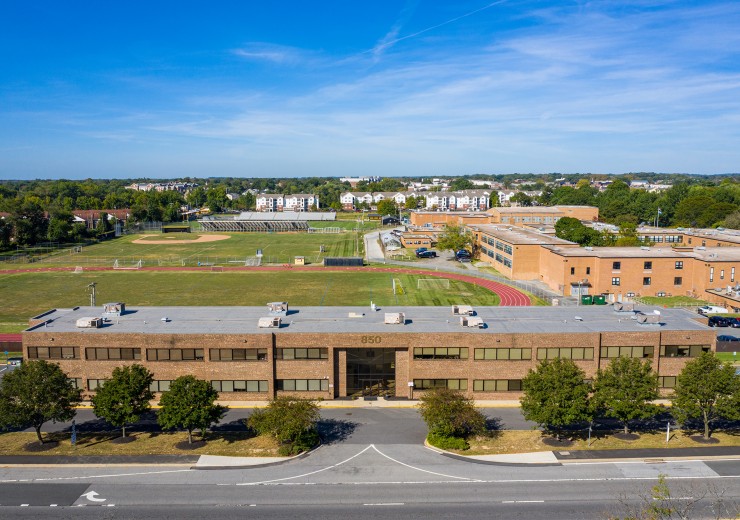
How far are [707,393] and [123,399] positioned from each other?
38917 millimetres

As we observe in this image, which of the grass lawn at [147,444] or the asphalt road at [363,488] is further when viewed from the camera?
the grass lawn at [147,444]

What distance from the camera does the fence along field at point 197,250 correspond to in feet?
394

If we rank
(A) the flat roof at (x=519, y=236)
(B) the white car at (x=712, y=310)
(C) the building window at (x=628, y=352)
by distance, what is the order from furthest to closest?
1. (A) the flat roof at (x=519, y=236)
2. (B) the white car at (x=712, y=310)
3. (C) the building window at (x=628, y=352)

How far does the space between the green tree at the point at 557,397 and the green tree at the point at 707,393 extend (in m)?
6.38

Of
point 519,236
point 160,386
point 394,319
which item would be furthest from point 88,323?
point 519,236

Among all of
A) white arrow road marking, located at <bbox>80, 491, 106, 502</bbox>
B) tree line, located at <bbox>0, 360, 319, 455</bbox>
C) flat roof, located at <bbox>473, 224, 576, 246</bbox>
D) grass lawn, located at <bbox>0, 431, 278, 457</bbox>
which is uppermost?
flat roof, located at <bbox>473, 224, 576, 246</bbox>

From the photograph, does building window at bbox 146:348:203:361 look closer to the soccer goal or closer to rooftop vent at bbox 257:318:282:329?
rooftop vent at bbox 257:318:282:329

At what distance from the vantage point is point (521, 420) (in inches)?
1655

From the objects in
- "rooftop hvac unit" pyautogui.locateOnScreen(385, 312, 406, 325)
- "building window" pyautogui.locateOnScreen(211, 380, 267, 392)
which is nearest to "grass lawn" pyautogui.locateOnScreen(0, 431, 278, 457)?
"building window" pyautogui.locateOnScreen(211, 380, 267, 392)

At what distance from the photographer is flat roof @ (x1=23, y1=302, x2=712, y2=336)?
46.1 meters

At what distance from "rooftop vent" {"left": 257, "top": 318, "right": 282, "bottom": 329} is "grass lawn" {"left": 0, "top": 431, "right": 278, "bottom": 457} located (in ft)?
30.5

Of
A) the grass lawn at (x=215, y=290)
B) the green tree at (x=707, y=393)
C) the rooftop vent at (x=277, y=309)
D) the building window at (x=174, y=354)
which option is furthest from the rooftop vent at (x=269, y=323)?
the grass lawn at (x=215, y=290)

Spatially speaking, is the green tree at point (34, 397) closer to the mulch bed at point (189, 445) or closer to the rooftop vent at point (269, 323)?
the mulch bed at point (189, 445)

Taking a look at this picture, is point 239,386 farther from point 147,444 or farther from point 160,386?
point 147,444
